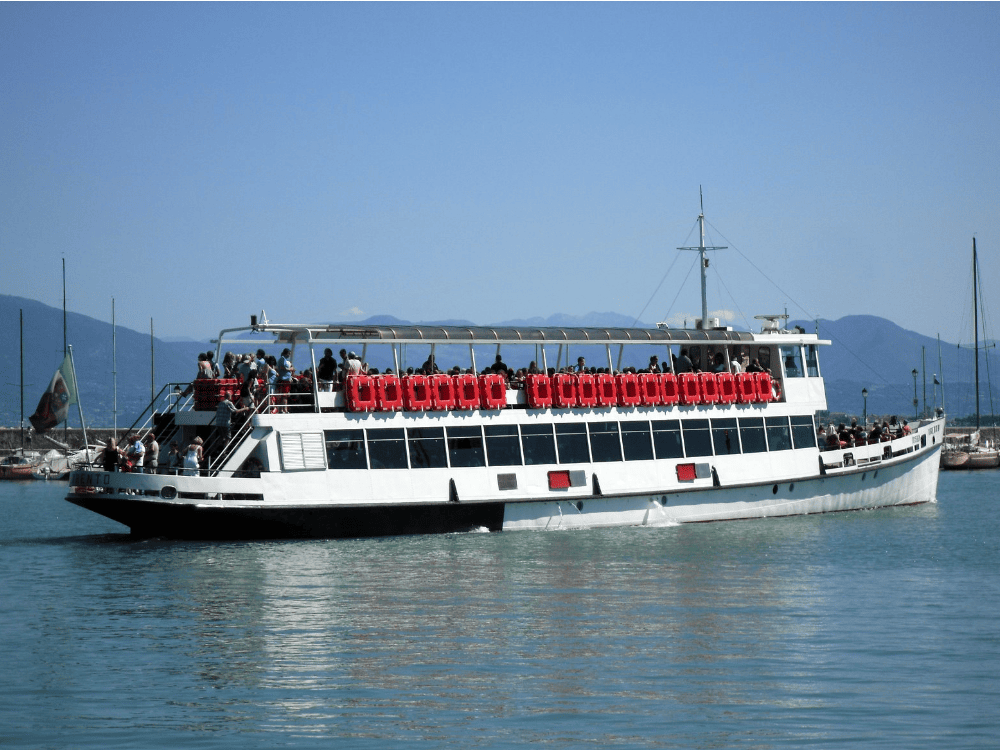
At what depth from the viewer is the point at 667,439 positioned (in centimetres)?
3619

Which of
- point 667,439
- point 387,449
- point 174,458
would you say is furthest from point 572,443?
point 174,458

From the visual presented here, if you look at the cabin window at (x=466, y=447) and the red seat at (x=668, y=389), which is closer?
the cabin window at (x=466, y=447)

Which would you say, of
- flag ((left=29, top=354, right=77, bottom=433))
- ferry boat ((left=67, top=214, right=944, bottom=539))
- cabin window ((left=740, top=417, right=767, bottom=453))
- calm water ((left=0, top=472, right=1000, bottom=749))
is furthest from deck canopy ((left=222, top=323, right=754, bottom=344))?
flag ((left=29, top=354, right=77, bottom=433))

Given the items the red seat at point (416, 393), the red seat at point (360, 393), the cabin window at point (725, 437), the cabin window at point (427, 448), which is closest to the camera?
the red seat at point (360, 393)

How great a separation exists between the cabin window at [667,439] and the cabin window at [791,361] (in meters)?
5.02

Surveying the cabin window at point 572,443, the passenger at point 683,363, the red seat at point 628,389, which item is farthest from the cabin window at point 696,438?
the cabin window at point 572,443

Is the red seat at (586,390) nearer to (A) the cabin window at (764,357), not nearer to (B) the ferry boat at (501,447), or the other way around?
(B) the ferry boat at (501,447)

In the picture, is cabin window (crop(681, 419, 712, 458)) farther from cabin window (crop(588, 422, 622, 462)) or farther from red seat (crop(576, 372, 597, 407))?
red seat (crop(576, 372, 597, 407))

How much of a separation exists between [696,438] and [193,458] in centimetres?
1349

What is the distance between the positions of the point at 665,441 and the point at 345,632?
660 inches

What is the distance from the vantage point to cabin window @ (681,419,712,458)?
119 feet

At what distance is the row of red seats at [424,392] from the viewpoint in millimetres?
32562

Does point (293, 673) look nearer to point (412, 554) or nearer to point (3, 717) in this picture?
point (3, 717)

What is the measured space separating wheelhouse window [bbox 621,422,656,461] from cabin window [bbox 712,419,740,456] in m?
2.10
